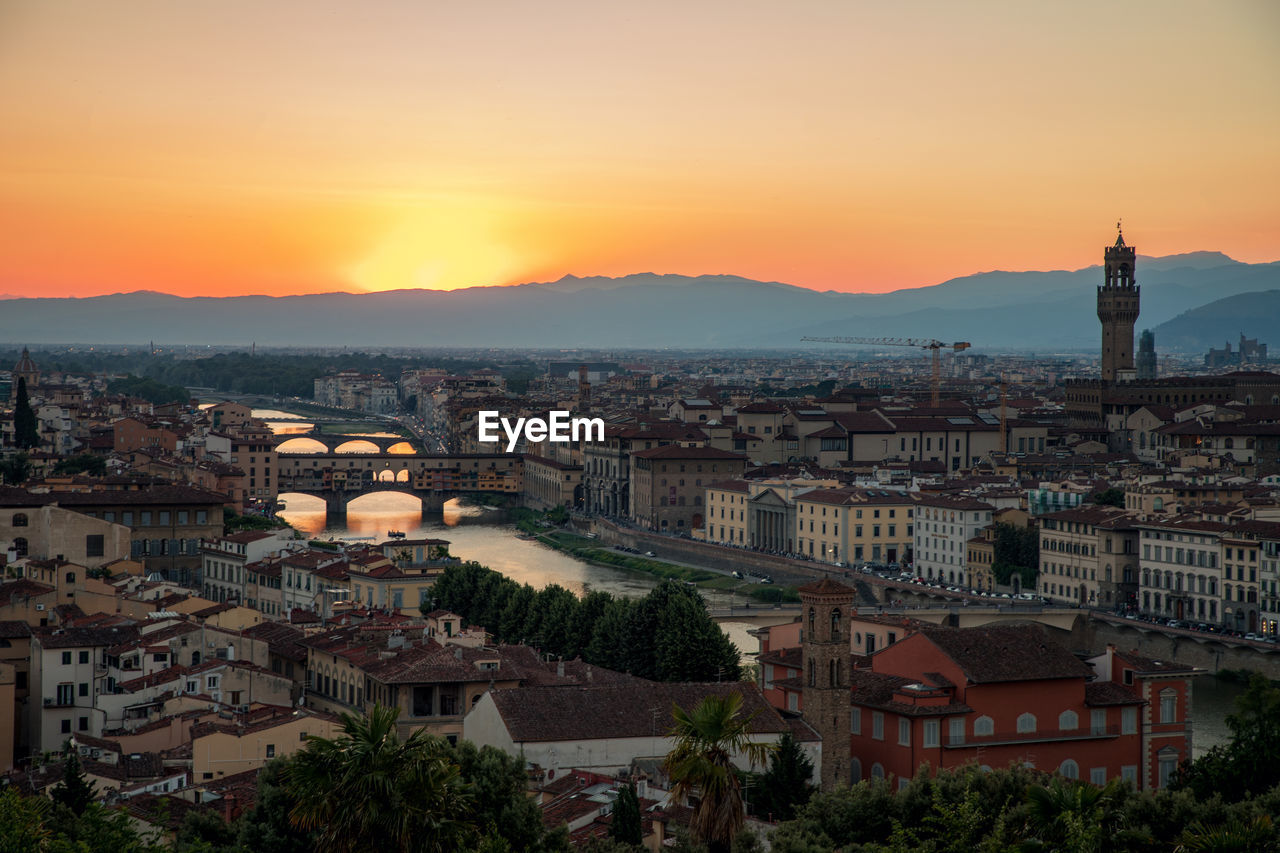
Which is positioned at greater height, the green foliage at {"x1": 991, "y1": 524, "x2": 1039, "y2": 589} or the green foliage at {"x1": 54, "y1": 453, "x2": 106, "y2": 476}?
the green foliage at {"x1": 54, "y1": 453, "x2": 106, "y2": 476}

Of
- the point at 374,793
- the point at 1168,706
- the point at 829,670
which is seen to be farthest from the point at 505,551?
the point at 374,793

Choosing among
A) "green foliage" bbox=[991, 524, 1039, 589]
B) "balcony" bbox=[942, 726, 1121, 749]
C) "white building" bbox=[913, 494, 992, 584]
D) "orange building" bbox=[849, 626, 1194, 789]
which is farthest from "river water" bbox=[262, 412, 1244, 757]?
"green foliage" bbox=[991, 524, 1039, 589]

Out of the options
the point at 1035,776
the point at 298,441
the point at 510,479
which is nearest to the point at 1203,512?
the point at 1035,776

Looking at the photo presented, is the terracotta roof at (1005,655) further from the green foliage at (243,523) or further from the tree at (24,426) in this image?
the tree at (24,426)

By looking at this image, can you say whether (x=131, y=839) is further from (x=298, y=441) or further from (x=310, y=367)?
(x=310, y=367)

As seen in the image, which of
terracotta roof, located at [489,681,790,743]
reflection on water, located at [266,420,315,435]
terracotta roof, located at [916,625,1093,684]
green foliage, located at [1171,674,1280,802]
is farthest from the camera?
reflection on water, located at [266,420,315,435]

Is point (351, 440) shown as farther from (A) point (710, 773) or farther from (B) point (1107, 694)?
(A) point (710, 773)

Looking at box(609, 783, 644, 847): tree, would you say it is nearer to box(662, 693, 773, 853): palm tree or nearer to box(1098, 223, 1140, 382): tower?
box(662, 693, 773, 853): palm tree
